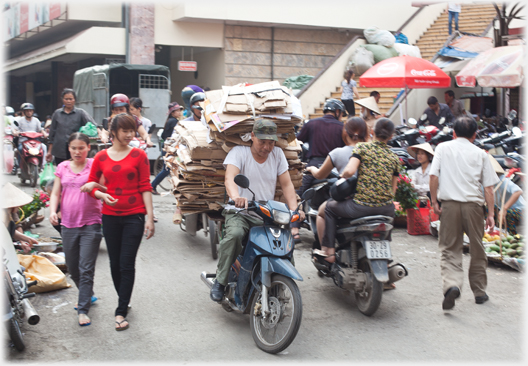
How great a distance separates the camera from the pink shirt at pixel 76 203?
5121mm

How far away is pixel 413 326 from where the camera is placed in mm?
5059

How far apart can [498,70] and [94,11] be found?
1590cm

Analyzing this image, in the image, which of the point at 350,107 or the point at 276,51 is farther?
the point at 276,51

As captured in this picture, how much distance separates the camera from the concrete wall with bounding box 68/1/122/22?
858 inches

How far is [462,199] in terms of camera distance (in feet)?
17.9

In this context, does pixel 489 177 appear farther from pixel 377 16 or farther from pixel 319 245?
pixel 377 16

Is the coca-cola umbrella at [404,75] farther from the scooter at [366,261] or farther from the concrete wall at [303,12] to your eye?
the concrete wall at [303,12]

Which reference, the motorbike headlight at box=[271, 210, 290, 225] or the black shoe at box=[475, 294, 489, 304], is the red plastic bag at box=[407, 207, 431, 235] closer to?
the black shoe at box=[475, 294, 489, 304]

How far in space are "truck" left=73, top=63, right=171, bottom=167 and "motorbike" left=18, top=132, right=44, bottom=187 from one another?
11.0ft

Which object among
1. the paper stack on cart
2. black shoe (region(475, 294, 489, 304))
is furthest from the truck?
black shoe (region(475, 294, 489, 304))

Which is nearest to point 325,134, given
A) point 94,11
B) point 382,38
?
point 382,38

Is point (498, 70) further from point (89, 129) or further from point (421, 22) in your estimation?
point (421, 22)

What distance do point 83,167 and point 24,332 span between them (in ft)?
5.08

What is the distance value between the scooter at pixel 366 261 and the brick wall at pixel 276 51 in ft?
56.2
